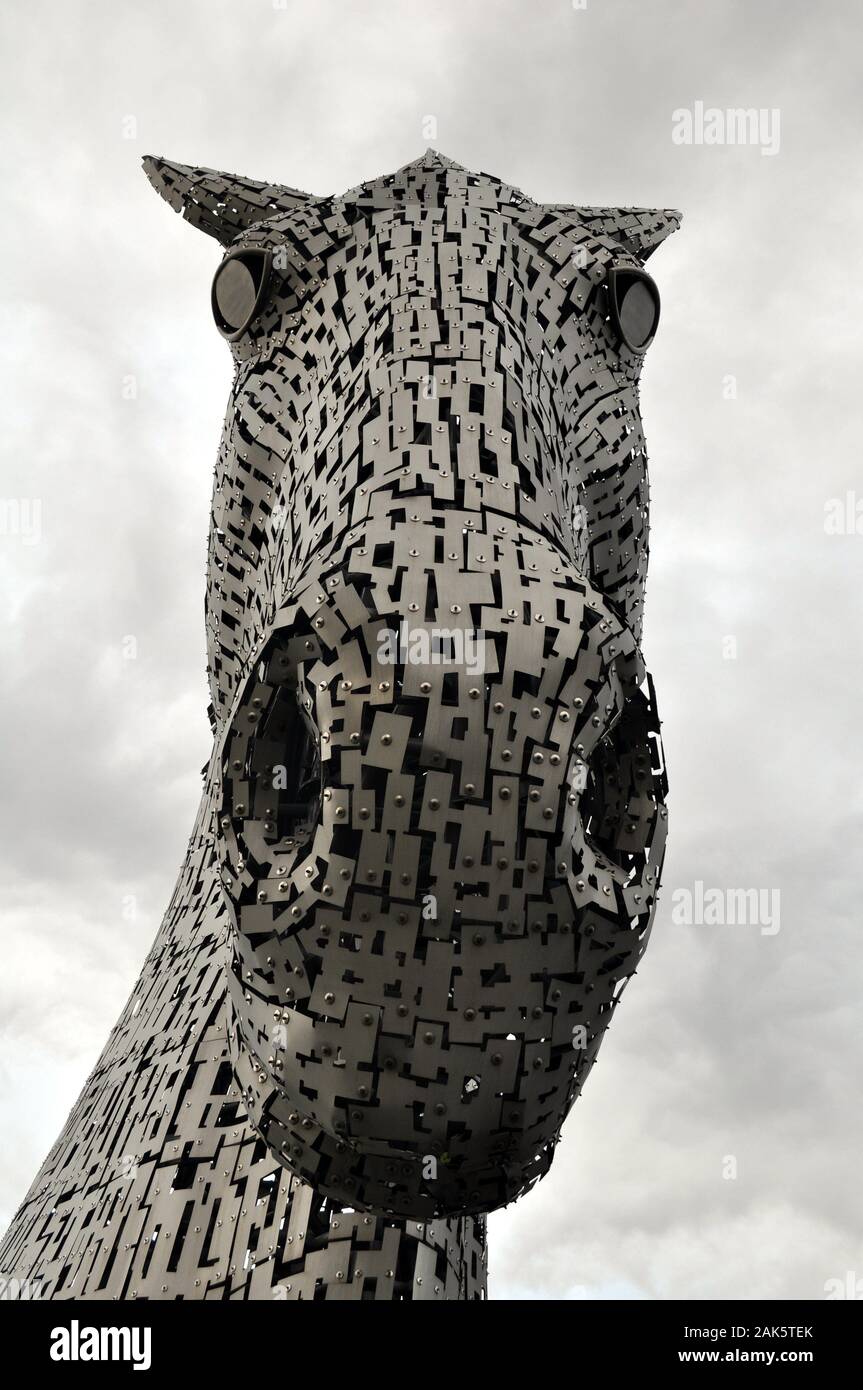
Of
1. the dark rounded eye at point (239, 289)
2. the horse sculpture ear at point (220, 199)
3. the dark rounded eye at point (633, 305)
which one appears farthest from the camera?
the horse sculpture ear at point (220, 199)

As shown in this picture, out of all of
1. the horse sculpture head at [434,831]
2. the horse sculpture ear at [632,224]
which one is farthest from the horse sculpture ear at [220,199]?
the horse sculpture head at [434,831]

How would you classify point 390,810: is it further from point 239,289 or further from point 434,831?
point 239,289

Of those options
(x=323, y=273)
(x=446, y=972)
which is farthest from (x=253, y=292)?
(x=446, y=972)

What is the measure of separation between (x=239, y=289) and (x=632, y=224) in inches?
66.2

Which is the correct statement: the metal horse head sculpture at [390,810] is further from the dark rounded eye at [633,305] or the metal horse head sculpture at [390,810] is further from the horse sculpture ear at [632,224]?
the horse sculpture ear at [632,224]

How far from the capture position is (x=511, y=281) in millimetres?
3652

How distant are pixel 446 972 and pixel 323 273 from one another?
2451 mm

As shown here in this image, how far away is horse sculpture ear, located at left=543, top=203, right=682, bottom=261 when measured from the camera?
461 centimetres

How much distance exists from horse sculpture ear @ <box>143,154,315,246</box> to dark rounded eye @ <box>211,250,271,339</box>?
59 cm

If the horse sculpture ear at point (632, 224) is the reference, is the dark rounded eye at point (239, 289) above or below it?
below

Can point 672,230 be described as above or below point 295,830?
above

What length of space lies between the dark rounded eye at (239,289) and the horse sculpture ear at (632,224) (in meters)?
1.26

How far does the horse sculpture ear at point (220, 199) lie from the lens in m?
4.42
